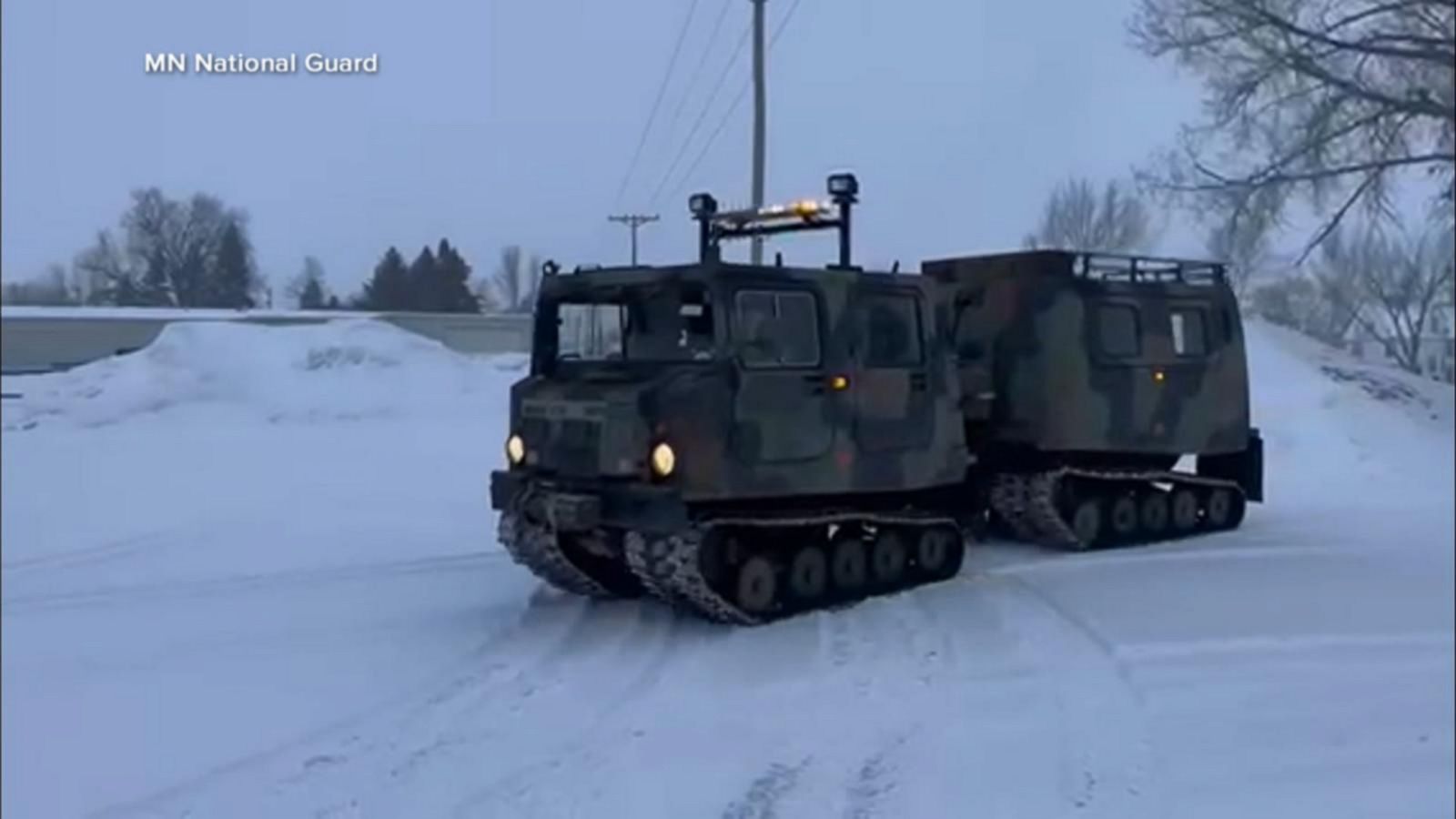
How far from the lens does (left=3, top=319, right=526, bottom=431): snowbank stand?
434 centimetres

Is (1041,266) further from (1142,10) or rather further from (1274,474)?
(1142,10)

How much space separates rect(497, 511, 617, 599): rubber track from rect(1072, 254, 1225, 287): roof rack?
106 inches

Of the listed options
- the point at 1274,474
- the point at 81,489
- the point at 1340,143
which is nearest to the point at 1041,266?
the point at 1274,474

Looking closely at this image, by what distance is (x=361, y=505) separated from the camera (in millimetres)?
8055

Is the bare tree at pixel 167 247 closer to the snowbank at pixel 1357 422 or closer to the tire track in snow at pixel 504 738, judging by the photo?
the tire track in snow at pixel 504 738

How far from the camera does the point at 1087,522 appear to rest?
8.68m

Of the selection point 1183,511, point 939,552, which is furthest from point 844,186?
point 1183,511

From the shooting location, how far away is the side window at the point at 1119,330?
8617 millimetres

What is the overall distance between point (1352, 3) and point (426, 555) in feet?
18.3

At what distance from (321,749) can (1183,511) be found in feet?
20.9

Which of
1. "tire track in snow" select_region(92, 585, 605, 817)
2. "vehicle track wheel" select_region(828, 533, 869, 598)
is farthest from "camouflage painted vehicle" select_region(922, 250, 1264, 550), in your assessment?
"tire track in snow" select_region(92, 585, 605, 817)

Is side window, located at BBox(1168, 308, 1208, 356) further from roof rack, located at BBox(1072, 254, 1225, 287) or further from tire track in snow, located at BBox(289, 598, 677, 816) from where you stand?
tire track in snow, located at BBox(289, 598, 677, 816)

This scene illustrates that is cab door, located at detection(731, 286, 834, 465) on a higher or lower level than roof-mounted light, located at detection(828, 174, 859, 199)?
lower

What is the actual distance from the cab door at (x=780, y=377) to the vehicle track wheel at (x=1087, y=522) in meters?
2.42
